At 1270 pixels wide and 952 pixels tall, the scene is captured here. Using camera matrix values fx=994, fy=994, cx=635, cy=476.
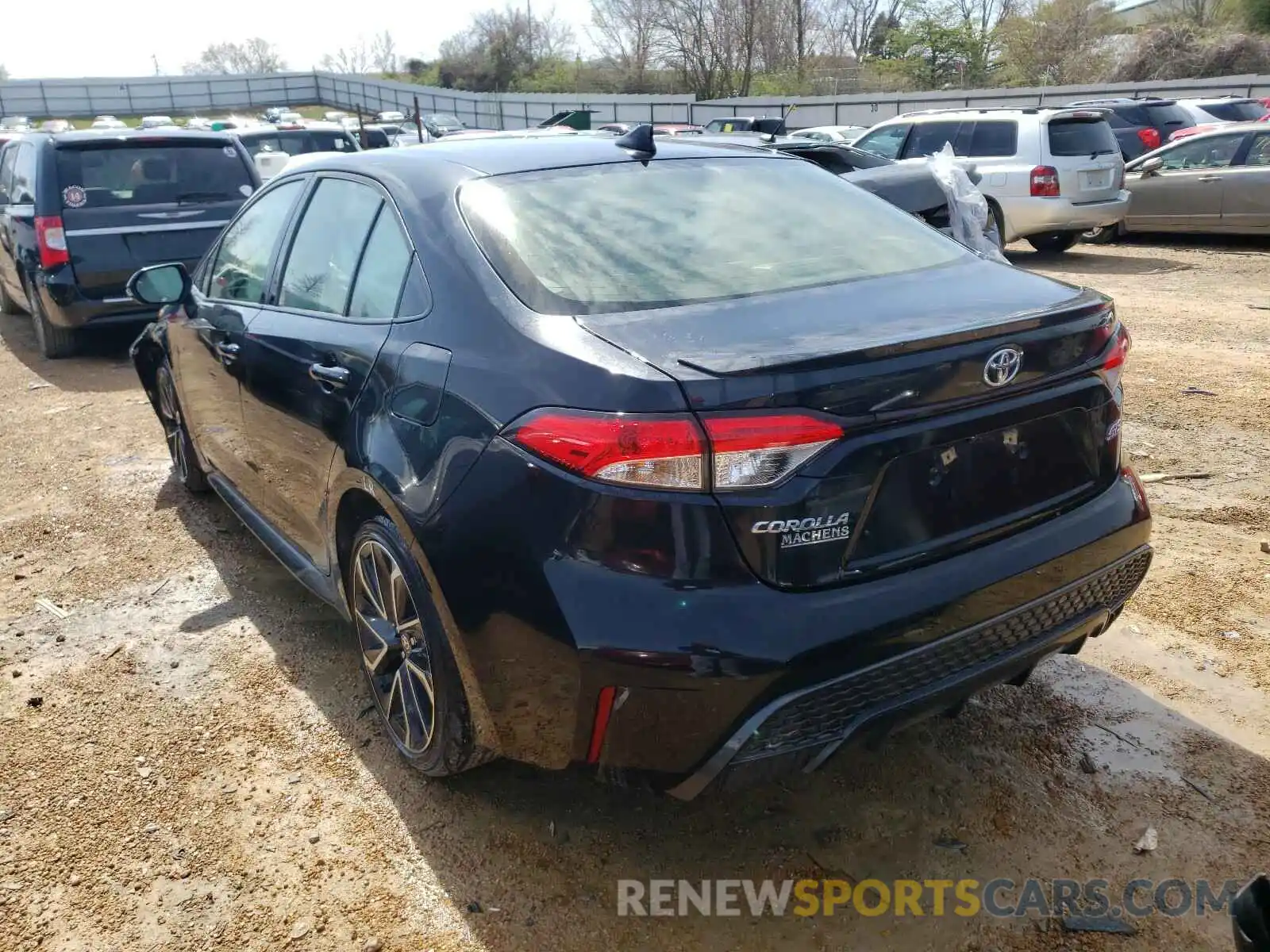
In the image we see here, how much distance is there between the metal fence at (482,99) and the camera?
32094 millimetres

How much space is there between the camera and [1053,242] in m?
12.5

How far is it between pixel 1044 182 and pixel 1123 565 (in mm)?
9884

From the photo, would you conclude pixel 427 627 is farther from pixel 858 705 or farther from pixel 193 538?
pixel 193 538

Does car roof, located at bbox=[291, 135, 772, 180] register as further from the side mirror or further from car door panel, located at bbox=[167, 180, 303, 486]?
the side mirror

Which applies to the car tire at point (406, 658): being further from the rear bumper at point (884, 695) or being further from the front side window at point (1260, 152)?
the front side window at point (1260, 152)

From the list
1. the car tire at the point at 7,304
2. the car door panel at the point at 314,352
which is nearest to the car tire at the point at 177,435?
the car door panel at the point at 314,352

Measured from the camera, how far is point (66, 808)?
2.76 metres

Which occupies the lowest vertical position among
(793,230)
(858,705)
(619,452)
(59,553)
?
(59,553)

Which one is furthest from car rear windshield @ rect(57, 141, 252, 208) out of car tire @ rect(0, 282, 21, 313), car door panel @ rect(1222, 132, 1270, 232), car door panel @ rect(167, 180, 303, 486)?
car door panel @ rect(1222, 132, 1270, 232)

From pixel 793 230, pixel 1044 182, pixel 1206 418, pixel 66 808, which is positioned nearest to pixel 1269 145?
pixel 1044 182

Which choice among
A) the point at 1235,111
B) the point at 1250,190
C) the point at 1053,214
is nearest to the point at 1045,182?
the point at 1053,214

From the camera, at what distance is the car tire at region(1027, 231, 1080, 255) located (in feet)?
40.0

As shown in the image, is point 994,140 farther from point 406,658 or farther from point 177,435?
point 406,658

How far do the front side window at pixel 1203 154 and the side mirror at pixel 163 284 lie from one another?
1203 centimetres
